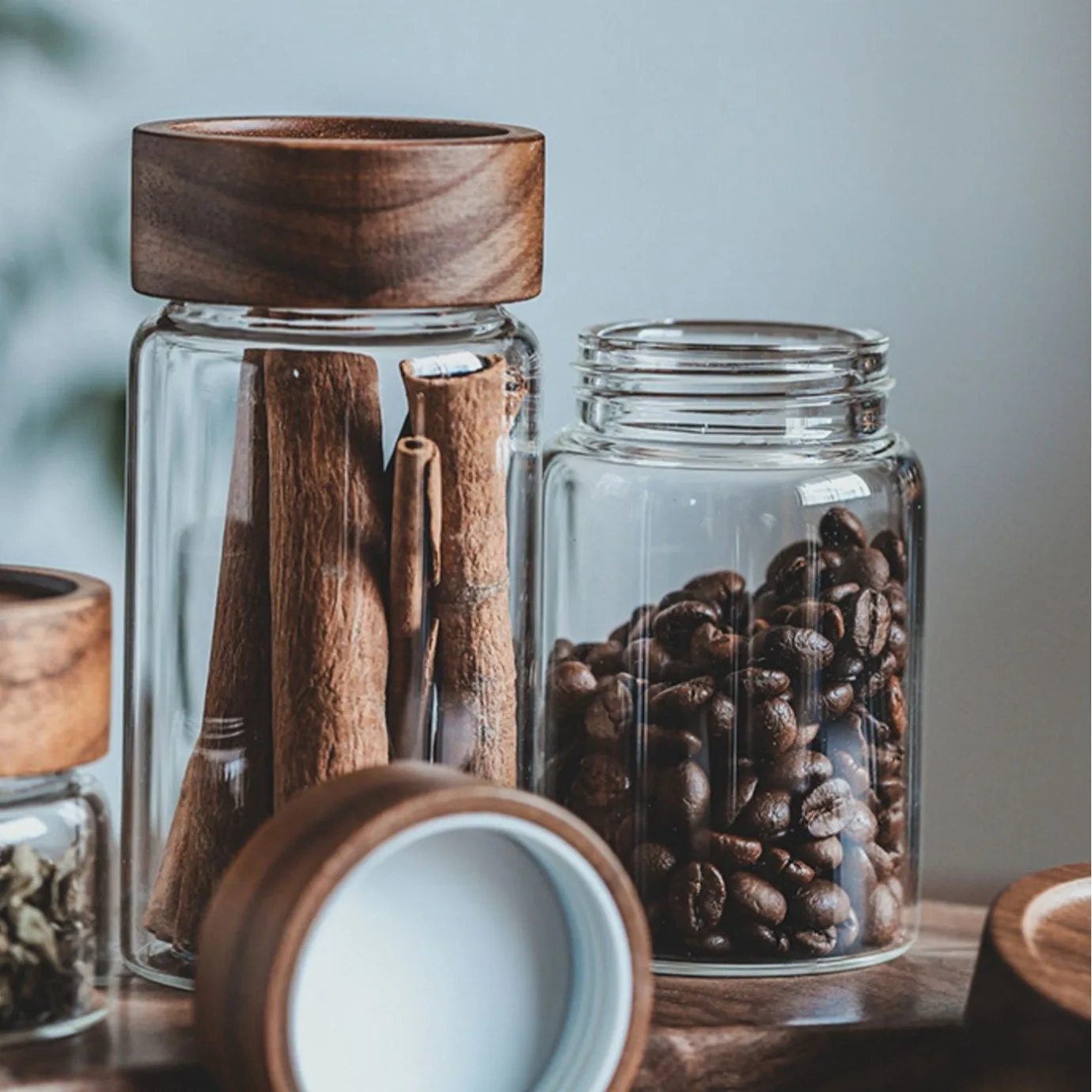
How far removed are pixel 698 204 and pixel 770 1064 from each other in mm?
511

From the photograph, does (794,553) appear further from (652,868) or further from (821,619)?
(652,868)

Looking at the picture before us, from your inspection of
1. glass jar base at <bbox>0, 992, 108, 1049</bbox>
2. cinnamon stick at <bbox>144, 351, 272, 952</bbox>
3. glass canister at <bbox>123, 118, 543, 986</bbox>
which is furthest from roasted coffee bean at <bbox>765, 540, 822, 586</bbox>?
glass jar base at <bbox>0, 992, 108, 1049</bbox>

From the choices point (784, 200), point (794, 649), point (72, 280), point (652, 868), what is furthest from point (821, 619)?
point (72, 280)

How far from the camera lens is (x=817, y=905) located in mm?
704

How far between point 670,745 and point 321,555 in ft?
0.52

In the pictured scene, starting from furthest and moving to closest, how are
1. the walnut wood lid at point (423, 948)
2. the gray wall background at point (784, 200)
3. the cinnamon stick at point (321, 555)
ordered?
the gray wall background at point (784, 200) → the cinnamon stick at point (321, 555) → the walnut wood lid at point (423, 948)

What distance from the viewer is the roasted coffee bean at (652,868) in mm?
706

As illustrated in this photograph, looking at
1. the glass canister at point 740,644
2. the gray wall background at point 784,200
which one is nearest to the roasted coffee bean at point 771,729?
the glass canister at point 740,644

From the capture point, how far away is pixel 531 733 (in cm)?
73

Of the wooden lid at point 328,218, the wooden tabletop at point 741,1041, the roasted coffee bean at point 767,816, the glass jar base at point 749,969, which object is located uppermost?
the wooden lid at point 328,218

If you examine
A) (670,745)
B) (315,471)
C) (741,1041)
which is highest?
(315,471)

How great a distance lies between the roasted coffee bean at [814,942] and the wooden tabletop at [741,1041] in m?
0.01

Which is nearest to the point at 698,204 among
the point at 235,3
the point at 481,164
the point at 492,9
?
the point at 492,9

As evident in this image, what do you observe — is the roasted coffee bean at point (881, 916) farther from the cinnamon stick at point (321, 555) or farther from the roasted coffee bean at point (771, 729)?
the cinnamon stick at point (321, 555)
